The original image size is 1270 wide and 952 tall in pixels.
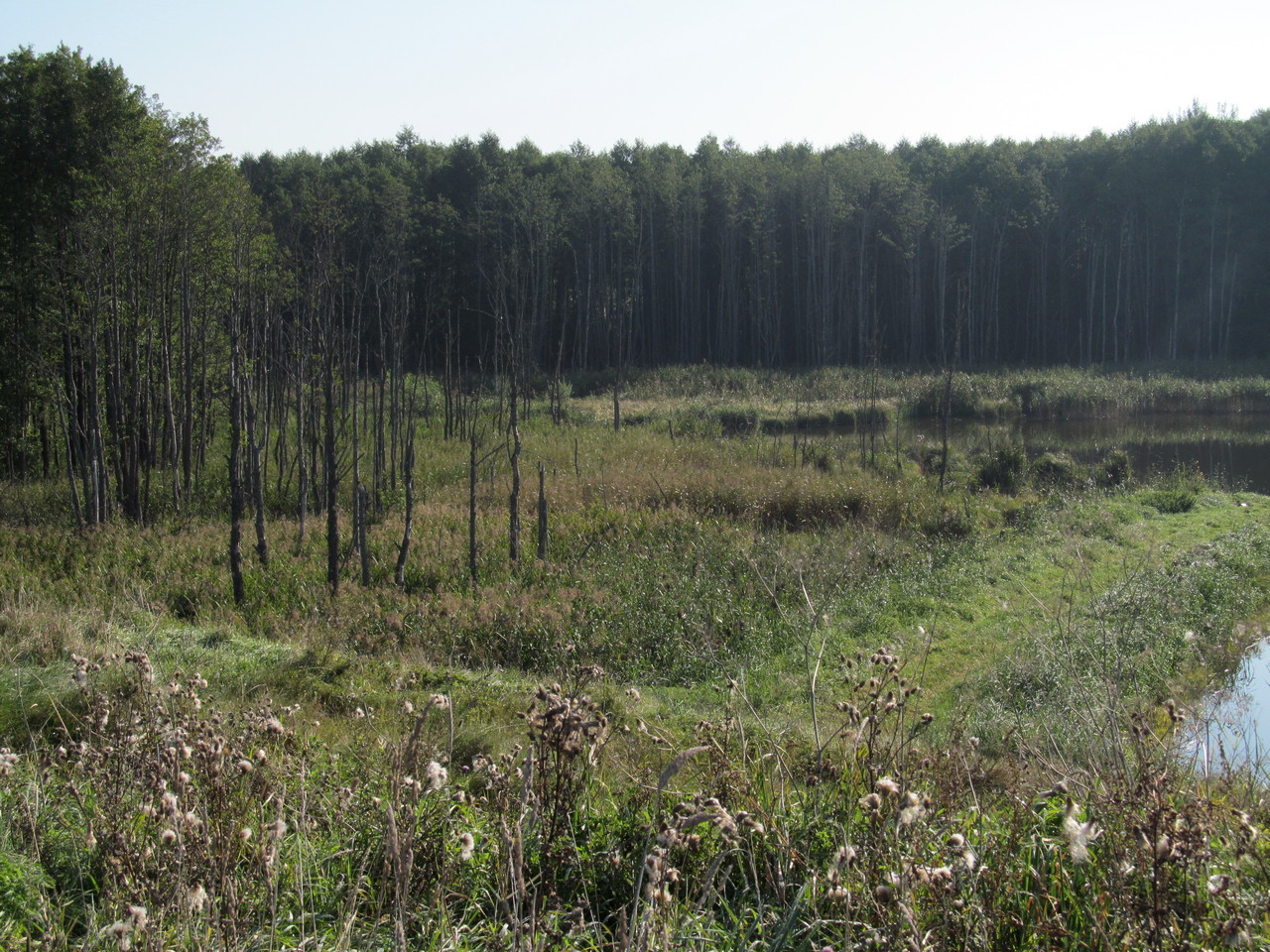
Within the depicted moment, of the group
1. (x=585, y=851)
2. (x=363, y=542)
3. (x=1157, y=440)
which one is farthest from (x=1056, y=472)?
(x=585, y=851)

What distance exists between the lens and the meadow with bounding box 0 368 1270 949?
2.56 meters

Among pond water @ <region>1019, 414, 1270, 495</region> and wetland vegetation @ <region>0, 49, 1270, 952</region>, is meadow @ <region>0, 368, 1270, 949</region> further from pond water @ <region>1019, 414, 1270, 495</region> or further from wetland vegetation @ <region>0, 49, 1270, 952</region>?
pond water @ <region>1019, 414, 1270, 495</region>

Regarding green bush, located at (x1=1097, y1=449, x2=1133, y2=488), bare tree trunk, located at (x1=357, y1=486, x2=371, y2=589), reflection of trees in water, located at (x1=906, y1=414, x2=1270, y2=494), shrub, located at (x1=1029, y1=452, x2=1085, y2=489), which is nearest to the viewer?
bare tree trunk, located at (x1=357, y1=486, x2=371, y2=589)

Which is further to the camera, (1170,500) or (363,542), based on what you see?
(1170,500)

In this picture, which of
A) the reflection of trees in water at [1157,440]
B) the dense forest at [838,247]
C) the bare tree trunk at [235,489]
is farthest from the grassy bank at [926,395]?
the bare tree trunk at [235,489]

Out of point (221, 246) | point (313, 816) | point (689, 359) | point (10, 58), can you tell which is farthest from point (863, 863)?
point (689, 359)

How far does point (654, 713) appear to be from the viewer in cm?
715

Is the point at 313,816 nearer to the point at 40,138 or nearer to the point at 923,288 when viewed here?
the point at 40,138

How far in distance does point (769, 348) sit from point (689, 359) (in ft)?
13.9

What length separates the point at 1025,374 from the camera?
40.4m

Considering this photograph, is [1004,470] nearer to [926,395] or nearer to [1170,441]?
[1170,441]

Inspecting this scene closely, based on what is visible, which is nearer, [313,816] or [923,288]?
[313,816]

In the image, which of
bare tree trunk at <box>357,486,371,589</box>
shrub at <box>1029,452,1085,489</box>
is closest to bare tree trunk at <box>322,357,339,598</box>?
bare tree trunk at <box>357,486,371,589</box>

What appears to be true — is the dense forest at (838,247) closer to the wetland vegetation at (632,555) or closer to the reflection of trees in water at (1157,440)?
the wetland vegetation at (632,555)
